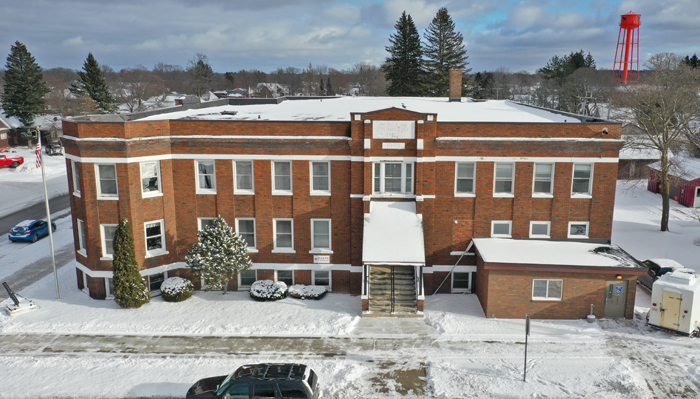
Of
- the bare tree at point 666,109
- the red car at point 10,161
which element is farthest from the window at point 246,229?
the red car at point 10,161

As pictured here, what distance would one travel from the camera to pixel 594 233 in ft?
79.3

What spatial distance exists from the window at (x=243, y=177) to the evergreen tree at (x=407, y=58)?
52235mm

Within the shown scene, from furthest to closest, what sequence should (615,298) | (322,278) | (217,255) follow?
(322,278) → (217,255) → (615,298)

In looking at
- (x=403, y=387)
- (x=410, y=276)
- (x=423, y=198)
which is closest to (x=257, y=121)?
(x=423, y=198)

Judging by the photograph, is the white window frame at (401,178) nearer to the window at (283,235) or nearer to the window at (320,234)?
the window at (320,234)

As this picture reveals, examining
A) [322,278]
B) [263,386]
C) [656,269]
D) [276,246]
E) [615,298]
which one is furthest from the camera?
[656,269]

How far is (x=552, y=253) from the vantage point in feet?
73.8

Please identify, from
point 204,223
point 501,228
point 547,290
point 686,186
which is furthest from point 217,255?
point 686,186

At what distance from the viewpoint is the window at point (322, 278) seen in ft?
82.8

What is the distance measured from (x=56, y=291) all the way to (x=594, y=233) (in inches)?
1061

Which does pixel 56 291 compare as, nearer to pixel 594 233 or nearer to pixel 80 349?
pixel 80 349

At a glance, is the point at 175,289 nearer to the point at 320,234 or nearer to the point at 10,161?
the point at 320,234

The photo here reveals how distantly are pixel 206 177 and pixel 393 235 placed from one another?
9728 millimetres

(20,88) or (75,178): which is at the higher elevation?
(20,88)
